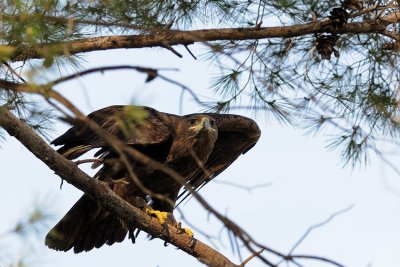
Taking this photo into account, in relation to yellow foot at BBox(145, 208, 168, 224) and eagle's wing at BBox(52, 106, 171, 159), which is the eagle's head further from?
yellow foot at BBox(145, 208, 168, 224)

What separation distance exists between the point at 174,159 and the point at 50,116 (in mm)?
1632

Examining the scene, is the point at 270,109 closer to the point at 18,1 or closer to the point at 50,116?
the point at 50,116

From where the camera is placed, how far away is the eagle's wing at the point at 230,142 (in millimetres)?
6051

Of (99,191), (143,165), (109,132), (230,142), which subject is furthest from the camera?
(230,142)

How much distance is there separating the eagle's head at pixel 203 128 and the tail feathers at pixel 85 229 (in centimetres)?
80

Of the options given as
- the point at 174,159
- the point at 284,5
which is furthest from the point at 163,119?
the point at 284,5

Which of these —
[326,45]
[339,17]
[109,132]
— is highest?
[326,45]

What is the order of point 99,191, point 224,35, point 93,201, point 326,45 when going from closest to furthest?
point 99,191
point 224,35
point 326,45
point 93,201

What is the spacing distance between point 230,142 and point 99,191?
1980mm

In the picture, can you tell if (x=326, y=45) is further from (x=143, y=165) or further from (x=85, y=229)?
(x=85, y=229)

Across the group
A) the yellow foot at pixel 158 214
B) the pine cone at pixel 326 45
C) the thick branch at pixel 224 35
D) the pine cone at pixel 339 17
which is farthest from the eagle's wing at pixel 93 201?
the pine cone at pixel 339 17

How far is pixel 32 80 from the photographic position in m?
2.71

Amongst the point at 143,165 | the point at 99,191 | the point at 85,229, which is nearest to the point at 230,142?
A: the point at 143,165

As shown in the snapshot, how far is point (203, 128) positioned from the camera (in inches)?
226
